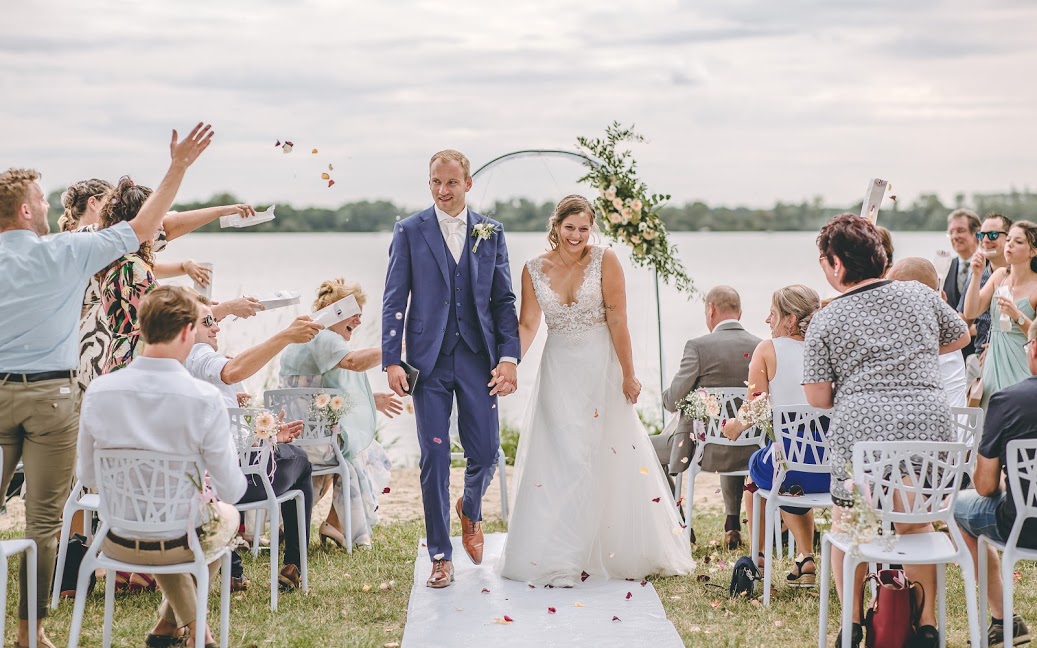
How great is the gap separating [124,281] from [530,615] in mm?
2323

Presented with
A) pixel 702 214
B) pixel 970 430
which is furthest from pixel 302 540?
pixel 702 214


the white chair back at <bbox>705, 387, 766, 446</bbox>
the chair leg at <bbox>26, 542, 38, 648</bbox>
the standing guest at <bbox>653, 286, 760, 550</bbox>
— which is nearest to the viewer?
the chair leg at <bbox>26, 542, 38, 648</bbox>

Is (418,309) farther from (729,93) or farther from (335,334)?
(729,93)

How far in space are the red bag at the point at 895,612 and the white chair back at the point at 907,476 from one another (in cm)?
28

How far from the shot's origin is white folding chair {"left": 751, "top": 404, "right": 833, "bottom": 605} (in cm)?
455

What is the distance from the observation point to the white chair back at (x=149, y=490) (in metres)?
3.61

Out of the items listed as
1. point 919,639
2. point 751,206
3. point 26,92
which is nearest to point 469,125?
point 751,206

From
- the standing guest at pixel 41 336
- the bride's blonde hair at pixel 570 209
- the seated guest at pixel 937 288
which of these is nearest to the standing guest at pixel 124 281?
the standing guest at pixel 41 336

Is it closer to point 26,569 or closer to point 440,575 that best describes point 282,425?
point 440,575

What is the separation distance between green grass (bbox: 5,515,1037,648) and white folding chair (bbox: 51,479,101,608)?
0.11 meters

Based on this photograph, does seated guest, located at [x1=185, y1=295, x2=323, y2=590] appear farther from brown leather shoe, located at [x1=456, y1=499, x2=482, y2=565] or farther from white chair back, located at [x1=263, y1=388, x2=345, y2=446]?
brown leather shoe, located at [x1=456, y1=499, x2=482, y2=565]

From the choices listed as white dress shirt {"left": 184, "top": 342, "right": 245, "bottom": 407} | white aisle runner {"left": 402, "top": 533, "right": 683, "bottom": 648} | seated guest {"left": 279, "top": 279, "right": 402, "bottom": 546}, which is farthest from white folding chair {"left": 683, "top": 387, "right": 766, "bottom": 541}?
white dress shirt {"left": 184, "top": 342, "right": 245, "bottom": 407}

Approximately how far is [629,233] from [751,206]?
6.59m

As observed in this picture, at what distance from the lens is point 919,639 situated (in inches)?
152
